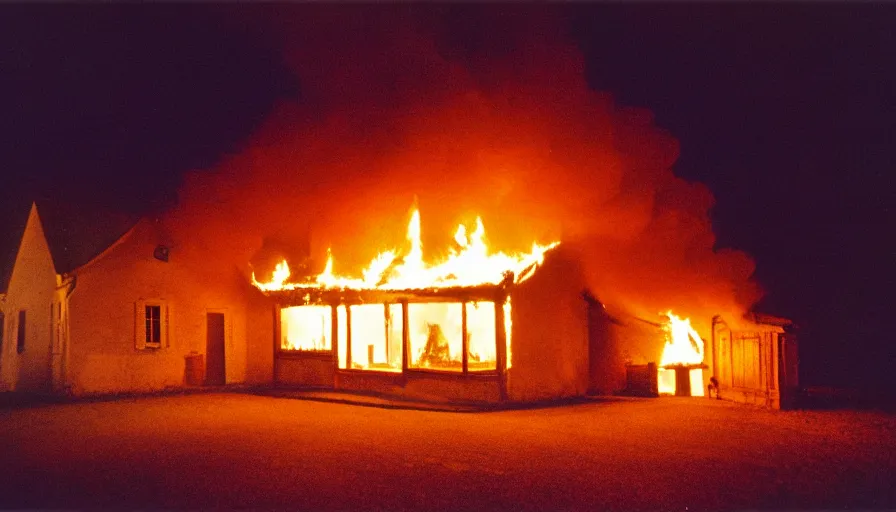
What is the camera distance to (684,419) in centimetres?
Answer: 1392

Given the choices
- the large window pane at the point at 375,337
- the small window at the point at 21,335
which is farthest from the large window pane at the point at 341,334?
the small window at the point at 21,335

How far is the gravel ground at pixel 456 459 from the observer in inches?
312

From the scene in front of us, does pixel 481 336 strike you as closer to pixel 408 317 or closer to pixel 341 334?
pixel 408 317

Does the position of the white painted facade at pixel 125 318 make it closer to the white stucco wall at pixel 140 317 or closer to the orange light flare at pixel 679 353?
the white stucco wall at pixel 140 317

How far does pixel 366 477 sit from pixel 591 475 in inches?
107

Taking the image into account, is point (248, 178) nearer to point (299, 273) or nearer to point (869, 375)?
point (299, 273)

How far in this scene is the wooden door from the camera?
21828mm

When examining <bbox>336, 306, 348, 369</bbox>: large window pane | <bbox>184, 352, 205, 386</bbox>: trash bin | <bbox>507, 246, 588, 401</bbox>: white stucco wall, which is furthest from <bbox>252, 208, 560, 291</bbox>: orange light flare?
<bbox>184, 352, 205, 386</bbox>: trash bin

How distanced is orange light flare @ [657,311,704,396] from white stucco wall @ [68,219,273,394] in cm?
1156

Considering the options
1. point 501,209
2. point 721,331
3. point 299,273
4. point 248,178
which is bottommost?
point 721,331

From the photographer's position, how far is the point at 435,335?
18.8 m

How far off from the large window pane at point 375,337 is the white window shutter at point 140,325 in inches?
228

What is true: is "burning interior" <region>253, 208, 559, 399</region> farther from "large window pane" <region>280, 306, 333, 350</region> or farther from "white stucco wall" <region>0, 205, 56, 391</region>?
"white stucco wall" <region>0, 205, 56, 391</region>

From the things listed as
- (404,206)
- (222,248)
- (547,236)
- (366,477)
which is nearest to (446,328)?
(547,236)
